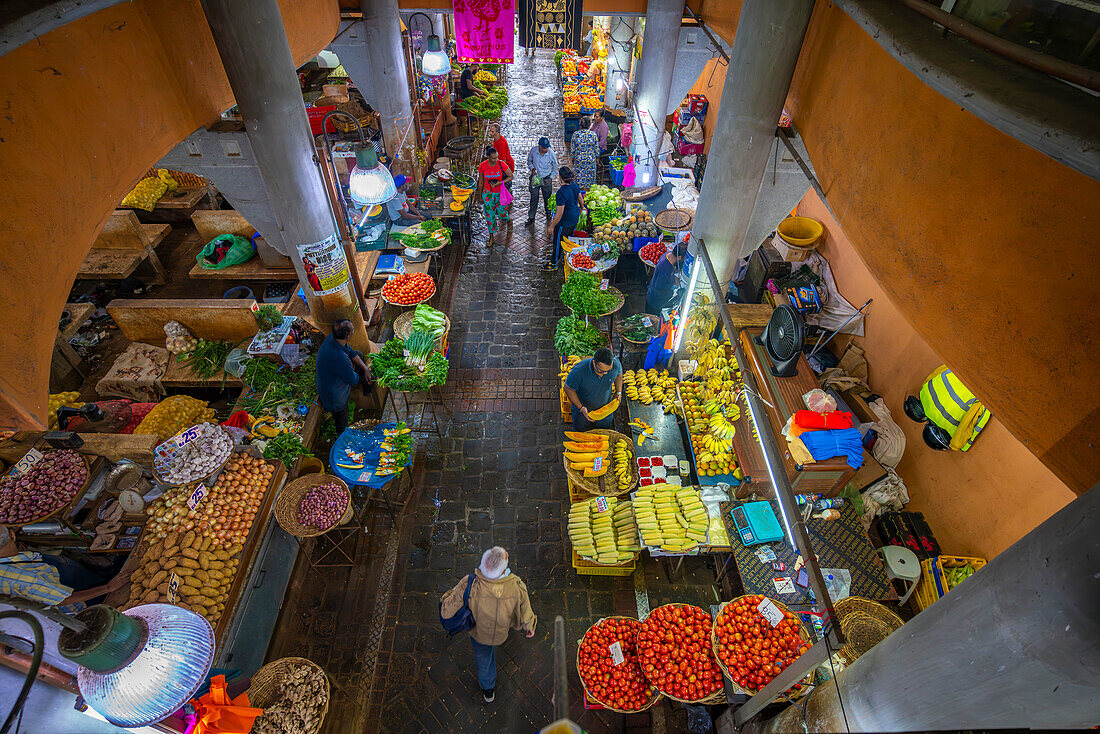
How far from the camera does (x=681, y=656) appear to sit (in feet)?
15.8

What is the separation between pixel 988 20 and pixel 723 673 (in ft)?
17.1

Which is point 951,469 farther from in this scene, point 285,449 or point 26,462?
point 26,462

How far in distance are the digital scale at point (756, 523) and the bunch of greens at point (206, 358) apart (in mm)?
6980

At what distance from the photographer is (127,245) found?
980cm

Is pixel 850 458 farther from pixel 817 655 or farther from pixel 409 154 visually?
pixel 409 154

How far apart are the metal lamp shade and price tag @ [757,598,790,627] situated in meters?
4.45

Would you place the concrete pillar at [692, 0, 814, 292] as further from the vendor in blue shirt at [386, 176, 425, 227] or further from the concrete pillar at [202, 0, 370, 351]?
the vendor in blue shirt at [386, 176, 425, 227]

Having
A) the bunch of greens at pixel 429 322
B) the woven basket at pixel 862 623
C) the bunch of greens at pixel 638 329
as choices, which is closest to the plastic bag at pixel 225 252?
the bunch of greens at pixel 429 322

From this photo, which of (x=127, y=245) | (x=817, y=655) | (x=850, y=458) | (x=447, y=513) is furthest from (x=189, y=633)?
(x=127, y=245)

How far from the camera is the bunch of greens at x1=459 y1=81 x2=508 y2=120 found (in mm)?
15540

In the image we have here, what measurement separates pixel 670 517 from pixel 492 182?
27.0ft

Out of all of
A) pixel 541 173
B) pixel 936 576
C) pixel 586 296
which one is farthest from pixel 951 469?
pixel 541 173

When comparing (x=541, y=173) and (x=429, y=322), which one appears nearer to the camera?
(x=429, y=322)

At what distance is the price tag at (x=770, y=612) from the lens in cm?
475
